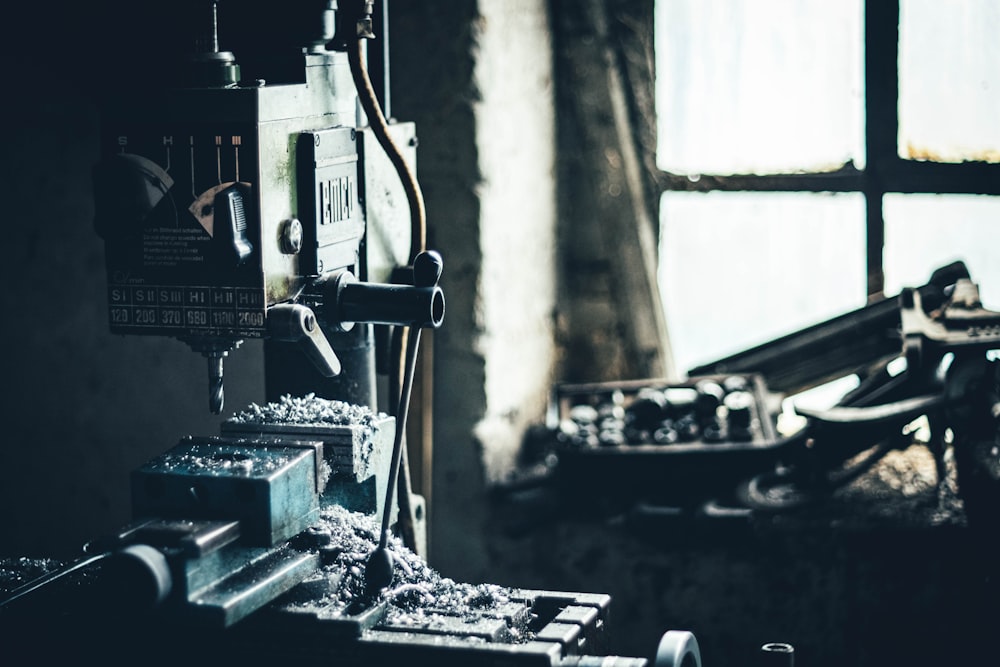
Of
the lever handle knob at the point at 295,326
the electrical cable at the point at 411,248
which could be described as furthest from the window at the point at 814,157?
the lever handle knob at the point at 295,326

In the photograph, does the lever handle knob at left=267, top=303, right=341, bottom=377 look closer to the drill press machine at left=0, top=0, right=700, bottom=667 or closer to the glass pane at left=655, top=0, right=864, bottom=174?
the drill press machine at left=0, top=0, right=700, bottom=667

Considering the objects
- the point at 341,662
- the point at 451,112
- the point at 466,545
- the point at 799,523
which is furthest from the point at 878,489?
the point at 341,662

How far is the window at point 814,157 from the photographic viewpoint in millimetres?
2992

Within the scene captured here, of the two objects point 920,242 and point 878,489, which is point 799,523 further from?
point 920,242

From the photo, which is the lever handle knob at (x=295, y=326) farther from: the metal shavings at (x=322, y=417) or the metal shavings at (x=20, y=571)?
the metal shavings at (x=20, y=571)

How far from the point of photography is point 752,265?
3.25 metres

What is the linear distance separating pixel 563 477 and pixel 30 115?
1378 millimetres

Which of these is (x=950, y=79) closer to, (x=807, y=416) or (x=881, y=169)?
(x=881, y=169)

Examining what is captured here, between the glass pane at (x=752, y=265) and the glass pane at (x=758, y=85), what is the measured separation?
0.31 feet

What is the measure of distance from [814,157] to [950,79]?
0.35m

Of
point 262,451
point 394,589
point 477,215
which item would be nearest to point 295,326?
point 262,451

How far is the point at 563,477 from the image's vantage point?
2912mm

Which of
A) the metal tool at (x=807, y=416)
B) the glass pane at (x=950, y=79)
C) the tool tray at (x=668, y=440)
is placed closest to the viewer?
the metal tool at (x=807, y=416)

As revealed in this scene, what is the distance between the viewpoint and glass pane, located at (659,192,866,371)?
3162 millimetres
